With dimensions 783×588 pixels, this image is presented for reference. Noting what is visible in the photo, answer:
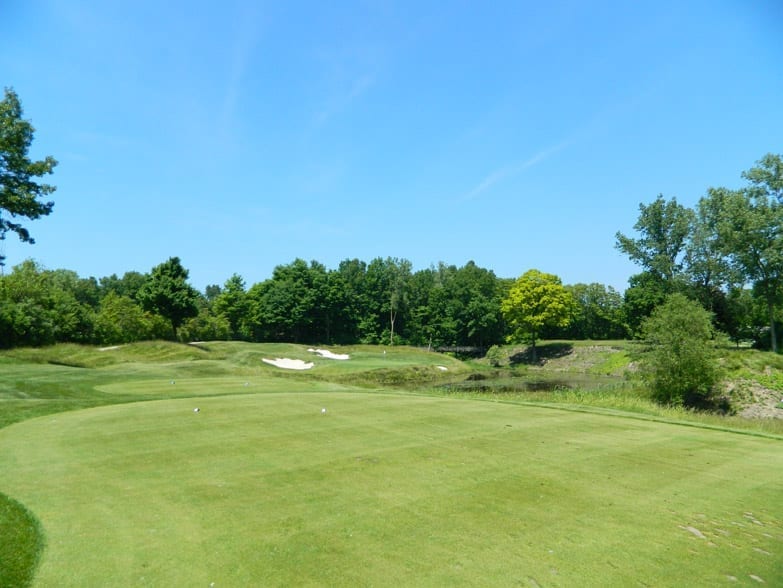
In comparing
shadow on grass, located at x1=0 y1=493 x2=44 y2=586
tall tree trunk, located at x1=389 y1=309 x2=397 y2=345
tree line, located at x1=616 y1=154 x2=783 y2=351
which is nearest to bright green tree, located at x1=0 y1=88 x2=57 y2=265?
shadow on grass, located at x1=0 y1=493 x2=44 y2=586

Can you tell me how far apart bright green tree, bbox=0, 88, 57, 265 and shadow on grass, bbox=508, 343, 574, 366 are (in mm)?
62233

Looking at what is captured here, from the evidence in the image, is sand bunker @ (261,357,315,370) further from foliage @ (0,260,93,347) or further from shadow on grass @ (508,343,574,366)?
shadow on grass @ (508,343,574,366)

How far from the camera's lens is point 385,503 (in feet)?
25.9

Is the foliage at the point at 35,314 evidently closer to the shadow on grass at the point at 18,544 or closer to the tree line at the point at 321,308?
the tree line at the point at 321,308

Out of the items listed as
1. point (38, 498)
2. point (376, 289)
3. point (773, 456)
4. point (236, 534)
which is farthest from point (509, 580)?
point (376, 289)

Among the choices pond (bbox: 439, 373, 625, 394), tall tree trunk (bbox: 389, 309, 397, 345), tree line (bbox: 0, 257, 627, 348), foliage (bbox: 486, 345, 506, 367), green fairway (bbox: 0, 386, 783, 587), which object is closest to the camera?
green fairway (bbox: 0, 386, 783, 587)

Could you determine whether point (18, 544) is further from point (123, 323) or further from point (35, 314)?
point (123, 323)

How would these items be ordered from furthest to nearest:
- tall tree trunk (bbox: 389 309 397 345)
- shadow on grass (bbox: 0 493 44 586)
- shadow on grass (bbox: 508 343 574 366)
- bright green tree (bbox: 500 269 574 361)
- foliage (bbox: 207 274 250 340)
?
tall tree trunk (bbox: 389 309 397 345)
foliage (bbox: 207 274 250 340)
bright green tree (bbox: 500 269 574 361)
shadow on grass (bbox: 508 343 574 366)
shadow on grass (bbox: 0 493 44 586)

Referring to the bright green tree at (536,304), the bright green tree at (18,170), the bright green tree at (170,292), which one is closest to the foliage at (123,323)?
the bright green tree at (170,292)

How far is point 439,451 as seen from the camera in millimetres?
11484

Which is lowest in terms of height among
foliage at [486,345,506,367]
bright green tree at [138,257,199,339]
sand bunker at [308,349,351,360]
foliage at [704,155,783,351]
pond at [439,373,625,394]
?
pond at [439,373,625,394]

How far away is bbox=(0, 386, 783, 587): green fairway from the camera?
5.83 metres

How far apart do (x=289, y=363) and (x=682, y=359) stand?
35.1m

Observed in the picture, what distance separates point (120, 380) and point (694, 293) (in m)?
54.8
